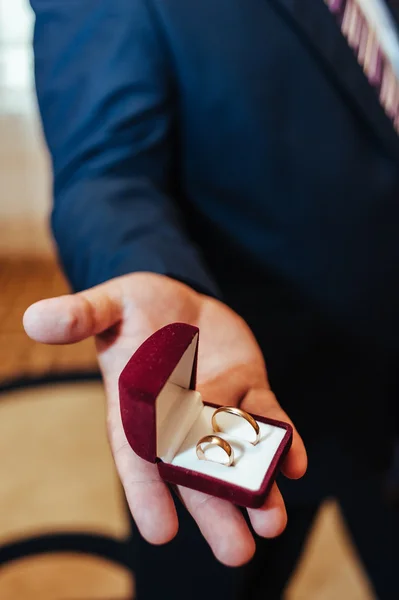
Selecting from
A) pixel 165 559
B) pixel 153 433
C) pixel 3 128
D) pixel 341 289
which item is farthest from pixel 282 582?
pixel 3 128

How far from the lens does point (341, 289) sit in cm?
50

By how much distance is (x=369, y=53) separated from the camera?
1.53 ft

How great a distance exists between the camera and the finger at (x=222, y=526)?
0.92 ft

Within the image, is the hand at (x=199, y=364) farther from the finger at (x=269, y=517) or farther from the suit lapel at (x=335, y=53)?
the suit lapel at (x=335, y=53)

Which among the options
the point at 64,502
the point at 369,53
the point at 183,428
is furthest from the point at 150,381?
the point at 64,502

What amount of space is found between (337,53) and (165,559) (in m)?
0.45

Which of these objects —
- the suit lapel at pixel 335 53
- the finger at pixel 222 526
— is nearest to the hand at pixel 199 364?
the finger at pixel 222 526

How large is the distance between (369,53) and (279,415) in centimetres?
31

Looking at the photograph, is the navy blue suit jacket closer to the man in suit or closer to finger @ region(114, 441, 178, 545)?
the man in suit

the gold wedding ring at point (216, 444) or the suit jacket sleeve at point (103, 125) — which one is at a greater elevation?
the suit jacket sleeve at point (103, 125)

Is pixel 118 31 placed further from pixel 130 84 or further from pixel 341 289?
pixel 341 289

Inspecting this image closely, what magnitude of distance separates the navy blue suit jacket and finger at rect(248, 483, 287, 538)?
0.36 feet

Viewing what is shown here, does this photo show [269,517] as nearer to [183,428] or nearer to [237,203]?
[183,428]

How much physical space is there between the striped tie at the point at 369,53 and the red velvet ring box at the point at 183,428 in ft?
0.92
